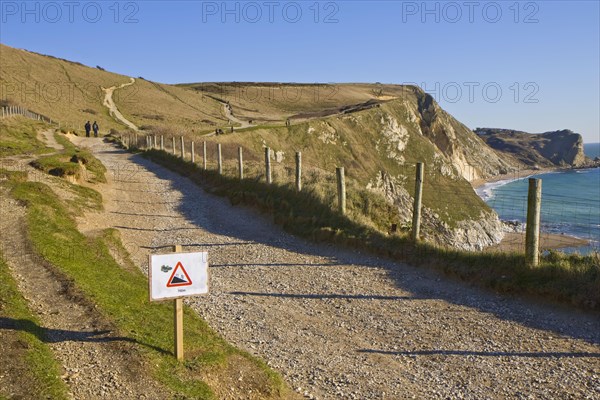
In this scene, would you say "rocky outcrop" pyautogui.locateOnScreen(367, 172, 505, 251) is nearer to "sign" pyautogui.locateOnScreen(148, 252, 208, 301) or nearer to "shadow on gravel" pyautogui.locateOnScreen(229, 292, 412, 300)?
"shadow on gravel" pyautogui.locateOnScreen(229, 292, 412, 300)

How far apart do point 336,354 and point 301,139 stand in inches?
2603

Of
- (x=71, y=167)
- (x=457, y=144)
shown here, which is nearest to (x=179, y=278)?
(x=71, y=167)

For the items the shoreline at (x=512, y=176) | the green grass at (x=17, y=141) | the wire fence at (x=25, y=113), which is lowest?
the shoreline at (x=512, y=176)

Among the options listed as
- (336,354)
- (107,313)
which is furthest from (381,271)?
(107,313)

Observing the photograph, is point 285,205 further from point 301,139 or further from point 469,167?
point 469,167

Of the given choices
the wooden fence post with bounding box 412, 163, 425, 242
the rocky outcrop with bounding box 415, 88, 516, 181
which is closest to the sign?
the wooden fence post with bounding box 412, 163, 425, 242

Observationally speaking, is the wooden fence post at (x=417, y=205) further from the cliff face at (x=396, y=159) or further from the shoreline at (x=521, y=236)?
the cliff face at (x=396, y=159)

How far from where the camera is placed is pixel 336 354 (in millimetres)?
7785

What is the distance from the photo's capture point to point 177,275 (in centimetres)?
632

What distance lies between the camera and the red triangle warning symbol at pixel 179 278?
20.6 ft

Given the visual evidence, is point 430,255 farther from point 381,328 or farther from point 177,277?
Answer: point 177,277

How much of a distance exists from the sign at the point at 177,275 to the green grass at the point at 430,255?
7.05 metres

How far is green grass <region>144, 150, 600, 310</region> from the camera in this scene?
9.59 meters

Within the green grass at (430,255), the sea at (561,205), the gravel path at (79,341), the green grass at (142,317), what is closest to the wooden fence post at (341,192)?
the green grass at (430,255)
